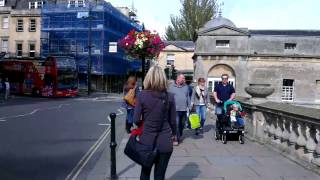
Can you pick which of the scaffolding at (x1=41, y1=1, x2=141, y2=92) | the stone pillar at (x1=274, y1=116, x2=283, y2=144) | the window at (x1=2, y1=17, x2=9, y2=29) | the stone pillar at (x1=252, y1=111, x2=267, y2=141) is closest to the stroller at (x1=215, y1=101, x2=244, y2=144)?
the stone pillar at (x1=252, y1=111, x2=267, y2=141)

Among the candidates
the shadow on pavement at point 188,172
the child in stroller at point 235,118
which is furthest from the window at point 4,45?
the shadow on pavement at point 188,172

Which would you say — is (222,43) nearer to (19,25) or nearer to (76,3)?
(76,3)

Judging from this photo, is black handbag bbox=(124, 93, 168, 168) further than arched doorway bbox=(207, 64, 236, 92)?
No

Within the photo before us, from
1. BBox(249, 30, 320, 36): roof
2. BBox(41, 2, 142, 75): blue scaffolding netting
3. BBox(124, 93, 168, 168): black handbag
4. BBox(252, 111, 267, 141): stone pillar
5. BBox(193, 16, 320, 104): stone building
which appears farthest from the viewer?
BBox(41, 2, 142, 75): blue scaffolding netting

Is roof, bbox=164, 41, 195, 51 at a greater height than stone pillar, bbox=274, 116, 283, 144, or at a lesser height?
greater

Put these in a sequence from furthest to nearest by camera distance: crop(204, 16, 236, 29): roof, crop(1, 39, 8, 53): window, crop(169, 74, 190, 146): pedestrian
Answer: crop(1, 39, 8, 53): window
crop(204, 16, 236, 29): roof
crop(169, 74, 190, 146): pedestrian

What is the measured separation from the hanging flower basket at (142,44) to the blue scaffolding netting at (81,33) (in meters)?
36.1

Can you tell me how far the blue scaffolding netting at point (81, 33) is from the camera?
60.4 metres

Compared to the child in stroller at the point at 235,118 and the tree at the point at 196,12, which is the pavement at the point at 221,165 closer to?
the child in stroller at the point at 235,118

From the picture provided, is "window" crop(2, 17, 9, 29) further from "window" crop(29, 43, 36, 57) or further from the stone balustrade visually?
the stone balustrade

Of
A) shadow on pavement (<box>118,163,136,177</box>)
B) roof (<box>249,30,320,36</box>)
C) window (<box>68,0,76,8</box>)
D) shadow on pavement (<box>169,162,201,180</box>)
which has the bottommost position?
shadow on pavement (<box>118,163,136,177</box>)

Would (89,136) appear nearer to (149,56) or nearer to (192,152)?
Answer: (192,152)

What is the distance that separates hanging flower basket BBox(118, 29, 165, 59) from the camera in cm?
2295

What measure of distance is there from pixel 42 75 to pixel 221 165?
3715 cm
